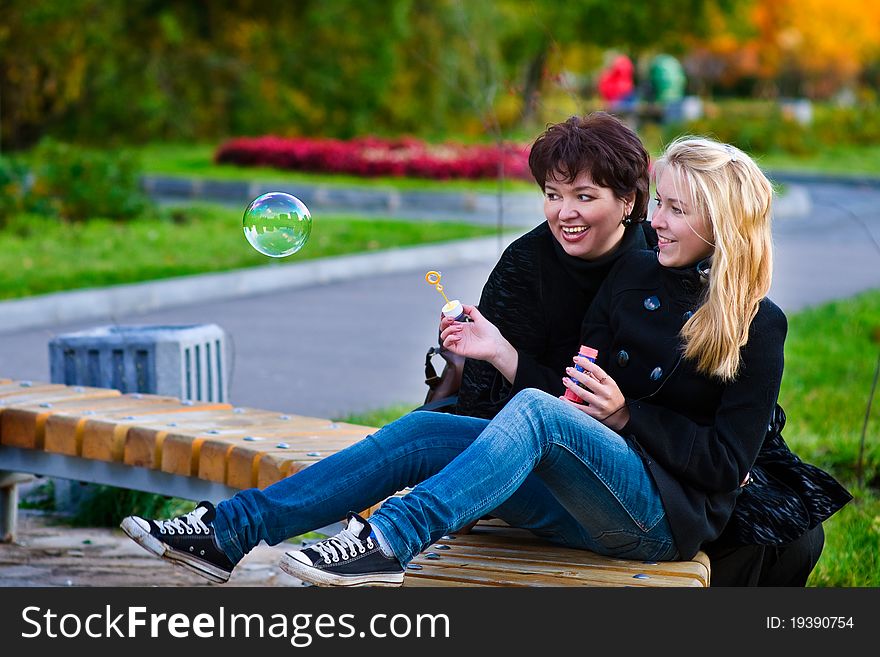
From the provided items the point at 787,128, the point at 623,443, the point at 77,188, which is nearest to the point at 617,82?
the point at 787,128

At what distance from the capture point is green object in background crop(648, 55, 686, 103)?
97.1ft

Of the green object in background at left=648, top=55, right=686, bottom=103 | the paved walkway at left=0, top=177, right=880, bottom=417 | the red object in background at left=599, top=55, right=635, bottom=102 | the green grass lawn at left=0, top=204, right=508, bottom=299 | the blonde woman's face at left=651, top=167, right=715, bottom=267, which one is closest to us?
the blonde woman's face at left=651, top=167, right=715, bottom=267

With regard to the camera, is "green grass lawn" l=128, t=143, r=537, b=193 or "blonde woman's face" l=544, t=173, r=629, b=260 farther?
"green grass lawn" l=128, t=143, r=537, b=193

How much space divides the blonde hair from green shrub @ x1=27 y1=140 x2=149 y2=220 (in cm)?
979

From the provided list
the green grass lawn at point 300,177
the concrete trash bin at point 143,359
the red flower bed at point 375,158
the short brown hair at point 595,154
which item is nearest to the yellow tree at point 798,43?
the red flower bed at point 375,158

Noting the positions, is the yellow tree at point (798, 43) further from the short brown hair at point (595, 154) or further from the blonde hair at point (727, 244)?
the blonde hair at point (727, 244)

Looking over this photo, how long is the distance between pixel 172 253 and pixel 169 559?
7908 mm

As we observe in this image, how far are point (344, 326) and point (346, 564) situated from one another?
604cm

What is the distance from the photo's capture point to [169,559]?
306 centimetres

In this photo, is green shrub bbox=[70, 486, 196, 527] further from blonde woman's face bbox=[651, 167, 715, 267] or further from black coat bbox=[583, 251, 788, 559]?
blonde woman's face bbox=[651, 167, 715, 267]

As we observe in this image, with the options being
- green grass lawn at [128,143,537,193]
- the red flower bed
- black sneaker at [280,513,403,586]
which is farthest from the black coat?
the red flower bed

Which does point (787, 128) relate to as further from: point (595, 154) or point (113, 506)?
point (595, 154)
